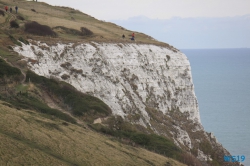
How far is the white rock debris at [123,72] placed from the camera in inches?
1676

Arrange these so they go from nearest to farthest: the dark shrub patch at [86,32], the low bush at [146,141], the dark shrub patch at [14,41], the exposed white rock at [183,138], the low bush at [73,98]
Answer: the low bush at [146,141] < the low bush at [73,98] < the dark shrub patch at [14,41] < the exposed white rock at [183,138] < the dark shrub patch at [86,32]

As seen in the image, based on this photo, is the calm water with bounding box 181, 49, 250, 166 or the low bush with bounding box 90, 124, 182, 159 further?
the calm water with bounding box 181, 49, 250, 166

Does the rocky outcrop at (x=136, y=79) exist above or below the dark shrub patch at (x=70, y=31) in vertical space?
below

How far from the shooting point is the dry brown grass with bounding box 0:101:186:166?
59.7 feet

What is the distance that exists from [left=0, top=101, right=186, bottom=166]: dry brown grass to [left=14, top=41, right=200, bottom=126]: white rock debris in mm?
14460

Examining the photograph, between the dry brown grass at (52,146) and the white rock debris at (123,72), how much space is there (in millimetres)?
14460

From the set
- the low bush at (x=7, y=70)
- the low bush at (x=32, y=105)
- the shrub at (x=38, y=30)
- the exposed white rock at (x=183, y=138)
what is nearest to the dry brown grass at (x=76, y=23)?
the shrub at (x=38, y=30)

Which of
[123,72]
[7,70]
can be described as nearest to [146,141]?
[7,70]

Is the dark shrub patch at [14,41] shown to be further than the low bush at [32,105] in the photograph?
Yes

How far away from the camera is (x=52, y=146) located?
20.9 metres

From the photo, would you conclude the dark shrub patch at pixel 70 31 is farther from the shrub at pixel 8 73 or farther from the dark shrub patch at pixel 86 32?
the shrub at pixel 8 73

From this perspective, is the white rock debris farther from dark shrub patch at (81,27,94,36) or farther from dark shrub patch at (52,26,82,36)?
dark shrub patch at (52,26,82,36)

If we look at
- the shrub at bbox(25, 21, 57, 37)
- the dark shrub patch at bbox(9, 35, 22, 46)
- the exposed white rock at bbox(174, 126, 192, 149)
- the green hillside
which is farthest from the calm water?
the dark shrub patch at bbox(9, 35, 22, 46)

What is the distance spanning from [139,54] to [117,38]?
16.5 feet
